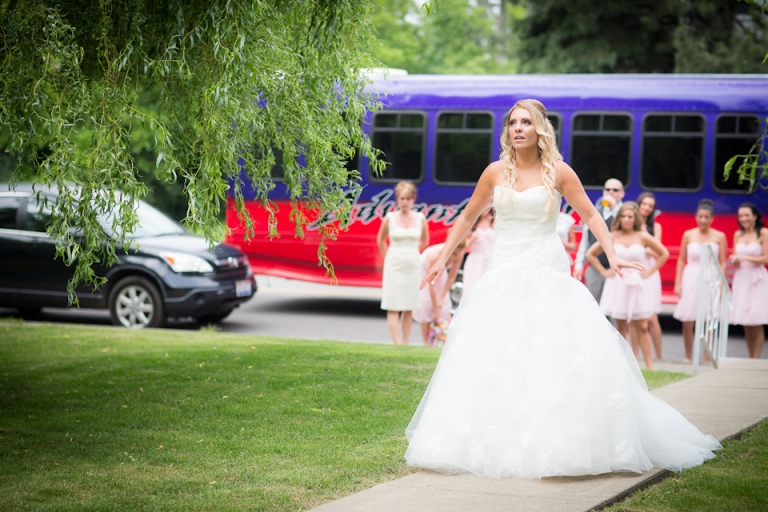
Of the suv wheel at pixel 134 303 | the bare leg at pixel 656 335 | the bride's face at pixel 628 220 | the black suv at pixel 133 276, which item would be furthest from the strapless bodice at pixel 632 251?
the suv wheel at pixel 134 303

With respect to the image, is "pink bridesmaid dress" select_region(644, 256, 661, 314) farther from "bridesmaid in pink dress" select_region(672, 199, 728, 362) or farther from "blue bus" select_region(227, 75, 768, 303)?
"blue bus" select_region(227, 75, 768, 303)

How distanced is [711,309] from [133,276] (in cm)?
706

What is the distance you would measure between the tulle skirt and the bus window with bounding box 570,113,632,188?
8.68 metres

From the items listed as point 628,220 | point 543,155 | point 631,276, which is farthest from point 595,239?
point 543,155

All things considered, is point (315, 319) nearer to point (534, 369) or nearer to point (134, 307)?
point (134, 307)

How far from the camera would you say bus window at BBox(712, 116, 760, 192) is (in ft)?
43.2

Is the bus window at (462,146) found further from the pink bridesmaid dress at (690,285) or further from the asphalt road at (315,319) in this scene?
the pink bridesmaid dress at (690,285)

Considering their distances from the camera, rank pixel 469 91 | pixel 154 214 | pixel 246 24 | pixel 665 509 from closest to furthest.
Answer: pixel 665 509 < pixel 246 24 < pixel 154 214 < pixel 469 91

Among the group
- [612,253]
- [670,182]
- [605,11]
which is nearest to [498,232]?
[612,253]

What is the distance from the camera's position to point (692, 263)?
1109 centimetres

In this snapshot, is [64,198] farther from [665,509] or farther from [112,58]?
[665,509]

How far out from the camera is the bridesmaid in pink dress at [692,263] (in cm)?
1088

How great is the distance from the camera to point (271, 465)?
5.32 metres

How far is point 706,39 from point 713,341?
1420 centimetres
